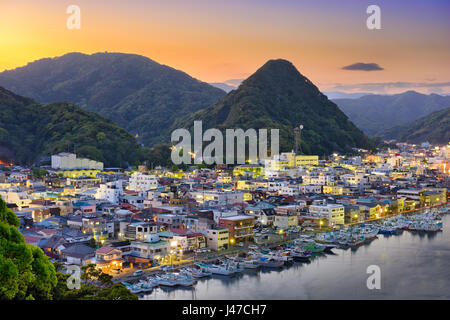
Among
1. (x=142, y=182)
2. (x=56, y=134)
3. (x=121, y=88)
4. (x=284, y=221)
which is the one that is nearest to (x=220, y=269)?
(x=284, y=221)

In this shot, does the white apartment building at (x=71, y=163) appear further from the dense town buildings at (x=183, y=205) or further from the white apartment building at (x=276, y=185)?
the white apartment building at (x=276, y=185)

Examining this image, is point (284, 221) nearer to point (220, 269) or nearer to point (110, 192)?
point (220, 269)

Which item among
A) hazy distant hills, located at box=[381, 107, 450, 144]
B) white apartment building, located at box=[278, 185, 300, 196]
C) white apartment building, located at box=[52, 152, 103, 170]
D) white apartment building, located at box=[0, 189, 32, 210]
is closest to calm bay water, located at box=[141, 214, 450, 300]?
white apartment building, located at box=[278, 185, 300, 196]

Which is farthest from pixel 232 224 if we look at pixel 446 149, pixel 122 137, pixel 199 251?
pixel 446 149

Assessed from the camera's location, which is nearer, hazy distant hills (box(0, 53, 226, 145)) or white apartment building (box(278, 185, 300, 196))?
white apartment building (box(278, 185, 300, 196))

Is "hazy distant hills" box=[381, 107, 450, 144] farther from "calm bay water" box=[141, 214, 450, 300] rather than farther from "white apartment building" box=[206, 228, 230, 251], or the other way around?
"white apartment building" box=[206, 228, 230, 251]
